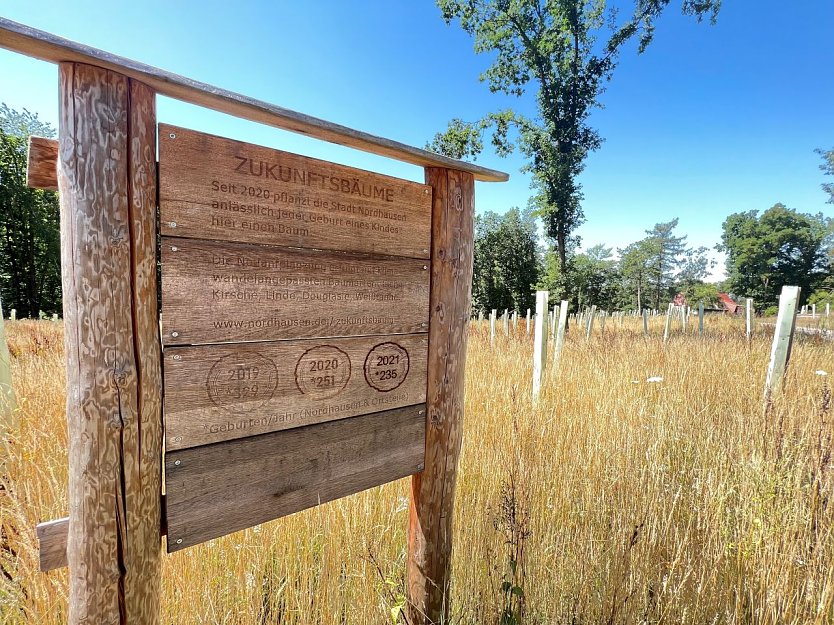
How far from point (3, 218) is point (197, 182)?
36.4m

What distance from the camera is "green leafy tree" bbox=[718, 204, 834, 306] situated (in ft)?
154

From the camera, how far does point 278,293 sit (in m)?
1.25

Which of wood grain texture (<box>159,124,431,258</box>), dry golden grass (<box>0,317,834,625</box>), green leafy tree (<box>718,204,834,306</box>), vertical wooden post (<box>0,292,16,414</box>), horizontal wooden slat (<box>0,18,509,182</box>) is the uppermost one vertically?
green leafy tree (<box>718,204,834,306</box>)

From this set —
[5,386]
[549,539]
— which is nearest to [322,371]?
[549,539]

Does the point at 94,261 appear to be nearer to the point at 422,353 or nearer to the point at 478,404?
the point at 422,353

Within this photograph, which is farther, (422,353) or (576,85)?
(576,85)

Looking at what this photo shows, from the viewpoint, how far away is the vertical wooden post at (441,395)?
1.70m

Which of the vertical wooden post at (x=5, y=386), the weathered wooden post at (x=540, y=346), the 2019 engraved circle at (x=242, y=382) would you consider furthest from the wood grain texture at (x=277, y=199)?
the vertical wooden post at (x=5, y=386)

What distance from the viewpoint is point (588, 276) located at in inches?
1665

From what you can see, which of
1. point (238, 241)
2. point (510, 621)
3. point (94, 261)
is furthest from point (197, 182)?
point (510, 621)

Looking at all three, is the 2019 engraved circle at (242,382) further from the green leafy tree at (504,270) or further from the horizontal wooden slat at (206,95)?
the green leafy tree at (504,270)

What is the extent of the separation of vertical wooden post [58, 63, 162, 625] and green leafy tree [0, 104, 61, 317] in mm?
34086

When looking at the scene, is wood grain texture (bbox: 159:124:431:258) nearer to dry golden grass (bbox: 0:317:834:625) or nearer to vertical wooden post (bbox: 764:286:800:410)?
dry golden grass (bbox: 0:317:834:625)

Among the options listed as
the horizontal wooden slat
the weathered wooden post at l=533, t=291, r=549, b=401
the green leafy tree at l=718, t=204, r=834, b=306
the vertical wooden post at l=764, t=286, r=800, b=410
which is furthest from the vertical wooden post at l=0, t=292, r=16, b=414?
→ the green leafy tree at l=718, t=204, r=834, b=306
